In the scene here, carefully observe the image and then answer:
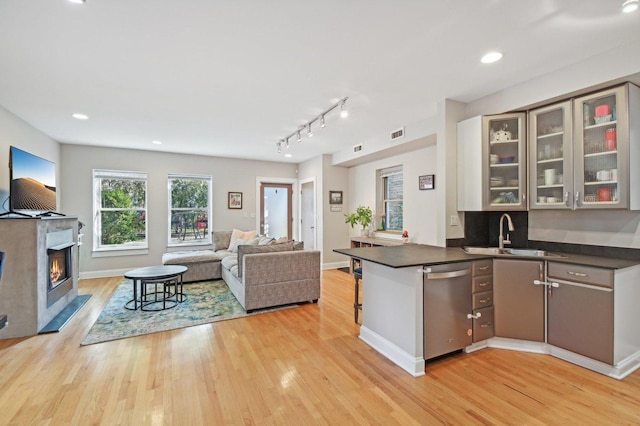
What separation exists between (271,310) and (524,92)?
3.80 metres

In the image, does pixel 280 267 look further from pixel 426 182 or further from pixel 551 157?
pixel 551 157

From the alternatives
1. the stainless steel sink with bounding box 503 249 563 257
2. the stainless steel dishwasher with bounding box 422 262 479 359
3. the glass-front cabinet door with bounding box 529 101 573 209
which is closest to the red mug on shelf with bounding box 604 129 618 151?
the glass-front cabinet door with bounding box 529 101 573 209

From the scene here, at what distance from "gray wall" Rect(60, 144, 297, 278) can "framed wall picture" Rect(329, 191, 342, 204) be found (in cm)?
156

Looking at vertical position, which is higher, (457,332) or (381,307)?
(381,307)

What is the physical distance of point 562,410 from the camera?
1.90 meters

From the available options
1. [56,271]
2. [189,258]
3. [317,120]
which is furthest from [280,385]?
[189,258]

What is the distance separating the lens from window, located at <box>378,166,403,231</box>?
18.4 feet

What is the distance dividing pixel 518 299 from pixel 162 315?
3.95m

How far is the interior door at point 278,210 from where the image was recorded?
24.8 ft

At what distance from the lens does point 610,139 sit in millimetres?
2469

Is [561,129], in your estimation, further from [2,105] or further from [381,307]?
[2,105]

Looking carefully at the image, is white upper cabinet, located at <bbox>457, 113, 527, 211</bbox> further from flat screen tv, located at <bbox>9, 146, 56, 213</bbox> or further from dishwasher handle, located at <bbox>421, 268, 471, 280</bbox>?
flat screen tv, located at <bbox>9, 146, 56, 213</bbox>

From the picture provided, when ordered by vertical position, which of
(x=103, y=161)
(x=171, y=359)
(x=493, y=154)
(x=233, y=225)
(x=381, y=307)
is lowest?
(x=171, y=359)

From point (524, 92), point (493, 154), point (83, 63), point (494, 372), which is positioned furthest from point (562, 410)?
point (83, 63)
